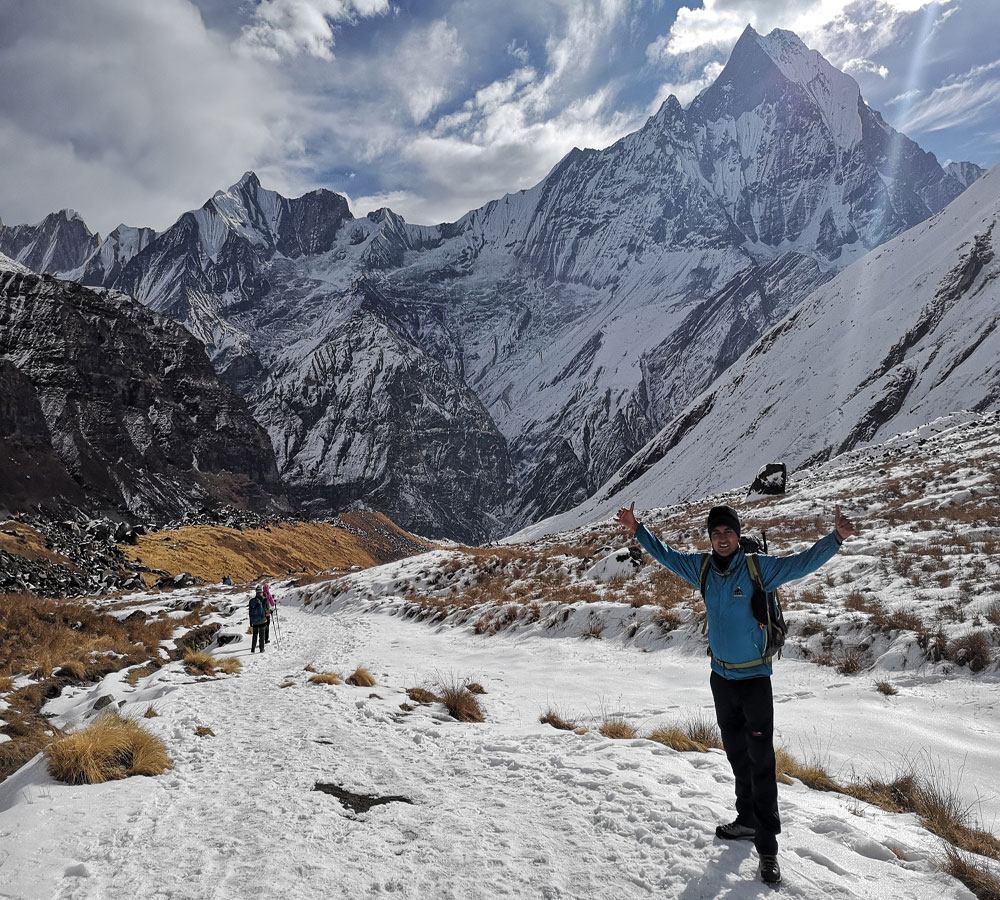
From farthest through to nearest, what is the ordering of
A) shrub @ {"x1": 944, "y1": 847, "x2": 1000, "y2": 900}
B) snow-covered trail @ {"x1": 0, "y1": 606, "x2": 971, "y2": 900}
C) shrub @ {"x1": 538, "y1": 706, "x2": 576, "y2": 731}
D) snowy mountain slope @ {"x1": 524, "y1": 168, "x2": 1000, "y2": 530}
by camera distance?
snowy mountain slope @ {"x1": 524, "y1": 168, "x2": 1000, "y2": 530}, shrub @ {"x1": 538, "y1": 706, "x2": 576, "y2": 731}, snow-covered trail @ {"x1": 0, "y1": 606, "x2": 971, "y2": 900}, shrub @ {"x1": 944, "y1": 847, "x2": 1000, "y2": 900}

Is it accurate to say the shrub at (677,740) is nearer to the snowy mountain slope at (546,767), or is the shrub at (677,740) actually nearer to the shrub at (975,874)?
the snowy mountain slope at (546,767)

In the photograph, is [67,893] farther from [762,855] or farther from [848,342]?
[848,342]

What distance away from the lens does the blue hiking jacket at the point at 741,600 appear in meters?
3.92

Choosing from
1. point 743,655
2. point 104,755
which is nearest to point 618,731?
point 743,655

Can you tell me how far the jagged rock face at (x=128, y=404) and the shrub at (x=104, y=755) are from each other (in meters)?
101

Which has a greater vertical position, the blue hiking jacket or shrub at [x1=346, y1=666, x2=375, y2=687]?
the blue hiking jacket

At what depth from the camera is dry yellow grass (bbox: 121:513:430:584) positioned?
44188 mm

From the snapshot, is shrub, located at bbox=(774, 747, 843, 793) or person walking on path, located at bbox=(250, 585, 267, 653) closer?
shrub, located at bbox=(774, 747, 843, 793)

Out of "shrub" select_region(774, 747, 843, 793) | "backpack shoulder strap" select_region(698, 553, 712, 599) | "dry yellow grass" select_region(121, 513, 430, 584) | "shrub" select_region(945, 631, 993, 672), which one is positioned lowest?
"dry yellow grass" select_region(121, 513, 430, 584)

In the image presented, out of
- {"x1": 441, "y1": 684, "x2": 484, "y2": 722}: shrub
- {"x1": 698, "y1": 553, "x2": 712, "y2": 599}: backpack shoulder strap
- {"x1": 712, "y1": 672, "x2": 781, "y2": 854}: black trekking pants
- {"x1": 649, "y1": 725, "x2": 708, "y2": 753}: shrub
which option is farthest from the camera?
{"x1": 441, "y1": 684, "x2": 484, "y2": 722}: shrub

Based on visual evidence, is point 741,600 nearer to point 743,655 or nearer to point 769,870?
point 743,655

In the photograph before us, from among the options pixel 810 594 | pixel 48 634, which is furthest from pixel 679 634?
pixel 48 634

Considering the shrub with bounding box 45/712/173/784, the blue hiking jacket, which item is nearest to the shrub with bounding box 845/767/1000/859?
the blue hiking jacket

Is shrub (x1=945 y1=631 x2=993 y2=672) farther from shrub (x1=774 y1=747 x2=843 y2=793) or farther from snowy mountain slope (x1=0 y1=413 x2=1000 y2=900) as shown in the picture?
shrub (x1=774 y1=747 x2=843 y2=793)
